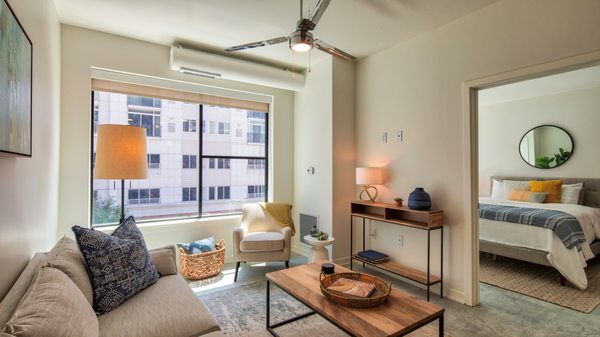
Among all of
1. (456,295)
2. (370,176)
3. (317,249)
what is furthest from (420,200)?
(317,249)

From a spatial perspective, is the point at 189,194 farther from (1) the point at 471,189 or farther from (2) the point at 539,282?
(2) the point at 539,282

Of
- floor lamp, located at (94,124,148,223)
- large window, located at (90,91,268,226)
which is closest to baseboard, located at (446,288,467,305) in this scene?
large window, located at (90,91,268,226)

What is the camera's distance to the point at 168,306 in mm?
1722

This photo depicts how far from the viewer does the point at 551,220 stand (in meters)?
3.34

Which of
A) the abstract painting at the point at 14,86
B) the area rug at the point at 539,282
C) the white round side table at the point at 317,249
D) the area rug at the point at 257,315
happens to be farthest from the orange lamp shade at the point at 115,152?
the area rug at the point at 539,282

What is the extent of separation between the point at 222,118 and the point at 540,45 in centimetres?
357

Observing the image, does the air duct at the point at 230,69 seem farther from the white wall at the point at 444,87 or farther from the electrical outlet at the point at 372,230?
the electrical outlet at the point at 372,230

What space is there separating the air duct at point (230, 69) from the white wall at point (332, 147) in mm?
349

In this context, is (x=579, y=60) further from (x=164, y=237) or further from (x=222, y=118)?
(x=164, y=237)

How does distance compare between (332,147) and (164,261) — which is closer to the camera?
(164,261)

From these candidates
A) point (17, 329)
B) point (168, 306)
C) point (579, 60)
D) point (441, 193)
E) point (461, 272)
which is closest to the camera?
point (17, 329)

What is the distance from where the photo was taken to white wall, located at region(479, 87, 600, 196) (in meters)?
4.82

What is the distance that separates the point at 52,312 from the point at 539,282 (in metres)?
4.23

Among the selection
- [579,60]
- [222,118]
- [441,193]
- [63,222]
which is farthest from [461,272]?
[63,222]
